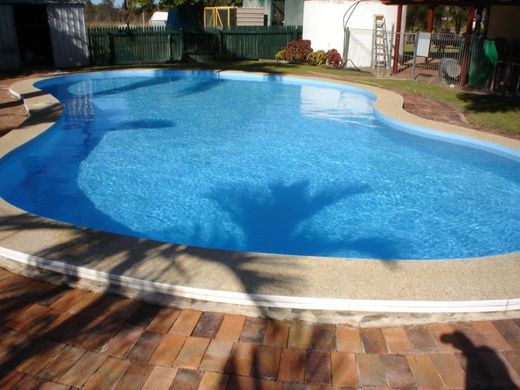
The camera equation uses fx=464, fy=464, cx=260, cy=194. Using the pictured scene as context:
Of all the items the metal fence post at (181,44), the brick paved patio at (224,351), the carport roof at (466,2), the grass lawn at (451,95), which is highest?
the carport roof at (466,2)

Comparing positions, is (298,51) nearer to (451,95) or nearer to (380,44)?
(380,44)

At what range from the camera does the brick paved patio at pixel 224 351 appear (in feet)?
9.61

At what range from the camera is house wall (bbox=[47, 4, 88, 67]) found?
19.1 metres

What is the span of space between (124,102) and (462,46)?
11180 mm

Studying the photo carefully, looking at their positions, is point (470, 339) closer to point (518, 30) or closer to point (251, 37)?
point (518, 30)

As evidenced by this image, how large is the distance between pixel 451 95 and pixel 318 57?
9033 mm

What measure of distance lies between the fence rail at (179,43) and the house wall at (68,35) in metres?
0.50

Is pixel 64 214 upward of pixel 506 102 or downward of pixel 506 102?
downward

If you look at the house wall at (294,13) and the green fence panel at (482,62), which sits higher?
the house wall at (294,13)

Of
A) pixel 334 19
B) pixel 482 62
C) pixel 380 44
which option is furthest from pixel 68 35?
pixel 482 62

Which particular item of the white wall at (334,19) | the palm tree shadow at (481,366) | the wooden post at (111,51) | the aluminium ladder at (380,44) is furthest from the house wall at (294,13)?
the palm tree shadow at (481,366)

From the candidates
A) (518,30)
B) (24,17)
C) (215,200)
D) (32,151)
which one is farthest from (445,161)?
(24,17)

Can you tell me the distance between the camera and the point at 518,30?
17.5 metres

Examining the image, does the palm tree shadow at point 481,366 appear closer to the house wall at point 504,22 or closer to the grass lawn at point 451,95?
the grass lawn at point 451,95
